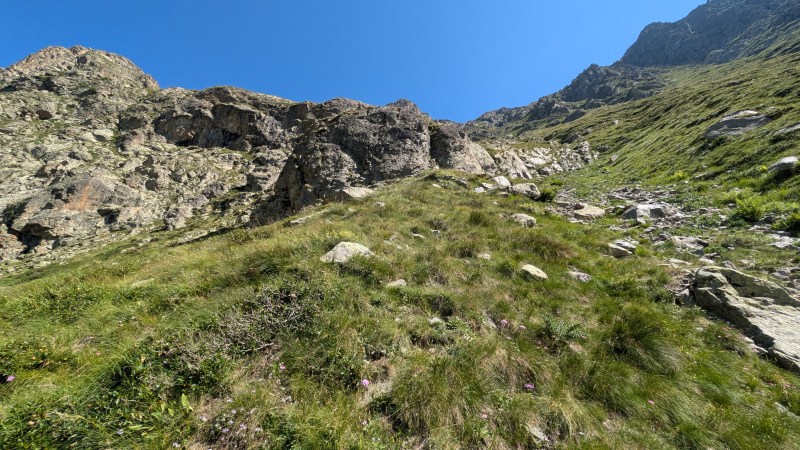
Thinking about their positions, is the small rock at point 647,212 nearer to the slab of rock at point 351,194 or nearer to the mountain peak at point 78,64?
the slab of rock at point 351,194

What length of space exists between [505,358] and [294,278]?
171 inches

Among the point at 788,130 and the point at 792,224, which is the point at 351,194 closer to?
the point at 792,224

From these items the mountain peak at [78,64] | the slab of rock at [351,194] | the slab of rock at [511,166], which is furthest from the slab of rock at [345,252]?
the mountain peak at [78,64]

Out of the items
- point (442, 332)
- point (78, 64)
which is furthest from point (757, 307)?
point (78, 64)

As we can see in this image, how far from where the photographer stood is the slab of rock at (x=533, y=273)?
870 cm

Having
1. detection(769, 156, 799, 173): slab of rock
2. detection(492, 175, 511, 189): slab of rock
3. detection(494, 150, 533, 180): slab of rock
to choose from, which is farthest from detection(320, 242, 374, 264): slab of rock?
detection(494, 150, 533, 180): slab of rock

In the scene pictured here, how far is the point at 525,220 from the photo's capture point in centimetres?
1392

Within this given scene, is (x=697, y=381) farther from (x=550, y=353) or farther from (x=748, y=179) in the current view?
(x=748, y=179)

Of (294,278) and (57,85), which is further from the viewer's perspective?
(57,85)

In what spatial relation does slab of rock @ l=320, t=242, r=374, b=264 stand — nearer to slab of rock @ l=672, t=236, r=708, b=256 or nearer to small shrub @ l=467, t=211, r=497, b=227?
small shrub @ l=467, t=211, r=497, b=227

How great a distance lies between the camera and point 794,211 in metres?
11.4

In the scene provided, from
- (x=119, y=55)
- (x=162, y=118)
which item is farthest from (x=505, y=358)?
(x=119, y=55)

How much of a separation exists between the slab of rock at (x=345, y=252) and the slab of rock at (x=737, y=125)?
3074 cm

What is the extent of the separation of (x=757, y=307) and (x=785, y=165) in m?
12.9
